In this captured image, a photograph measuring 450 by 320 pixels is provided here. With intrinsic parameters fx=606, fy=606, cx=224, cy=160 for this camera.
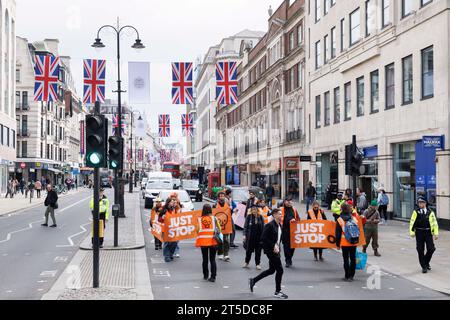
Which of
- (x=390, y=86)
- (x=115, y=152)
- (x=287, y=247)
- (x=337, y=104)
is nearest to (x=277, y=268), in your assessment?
(x=287, y=247)

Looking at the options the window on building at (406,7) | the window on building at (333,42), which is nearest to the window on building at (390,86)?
the window on building at (406,7)

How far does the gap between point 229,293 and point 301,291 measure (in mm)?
1428

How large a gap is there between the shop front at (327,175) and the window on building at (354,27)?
673 cm

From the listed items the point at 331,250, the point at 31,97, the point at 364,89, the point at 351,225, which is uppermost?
the point at 31,97

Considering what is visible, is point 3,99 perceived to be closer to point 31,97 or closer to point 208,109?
point 31,97

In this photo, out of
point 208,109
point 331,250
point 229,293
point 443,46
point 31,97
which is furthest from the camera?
point 208,109

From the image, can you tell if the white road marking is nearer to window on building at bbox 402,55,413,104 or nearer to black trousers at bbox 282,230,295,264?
black trousers at bbox 282,230,295,264

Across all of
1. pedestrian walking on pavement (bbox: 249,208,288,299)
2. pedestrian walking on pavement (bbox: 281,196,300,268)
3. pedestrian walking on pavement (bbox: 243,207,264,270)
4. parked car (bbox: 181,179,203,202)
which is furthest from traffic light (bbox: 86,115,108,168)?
parked car (bbox: 181,179,203,202)

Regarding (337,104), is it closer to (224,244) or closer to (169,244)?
(224,244)

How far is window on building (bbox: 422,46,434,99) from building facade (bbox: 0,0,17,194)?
143ft

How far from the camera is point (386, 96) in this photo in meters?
28.7

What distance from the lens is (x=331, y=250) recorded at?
18656mm

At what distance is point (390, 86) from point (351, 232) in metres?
17.3
